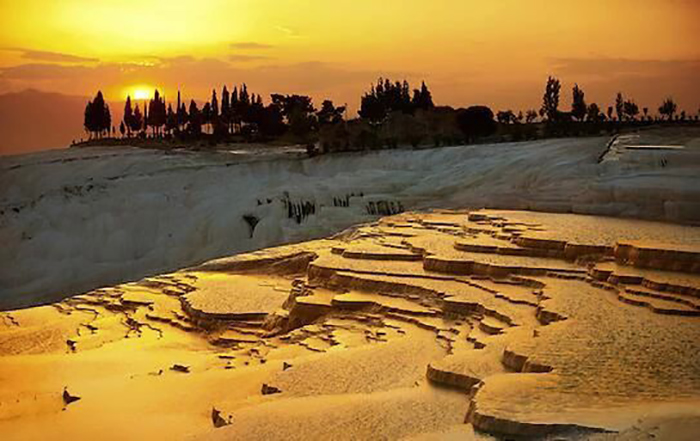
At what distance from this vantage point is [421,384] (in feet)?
23.1

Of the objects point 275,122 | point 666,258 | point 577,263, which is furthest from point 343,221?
point 275,122

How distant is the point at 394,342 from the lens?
27.8ft

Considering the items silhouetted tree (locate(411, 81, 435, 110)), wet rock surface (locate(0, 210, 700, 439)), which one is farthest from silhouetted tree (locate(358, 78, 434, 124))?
wet rock surface (locate(0, 210, 700, 439))

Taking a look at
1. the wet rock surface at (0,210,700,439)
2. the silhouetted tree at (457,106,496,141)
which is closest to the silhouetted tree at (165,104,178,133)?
the silhouetted tree at (457,106,496,141)

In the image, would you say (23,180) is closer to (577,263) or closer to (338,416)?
(577,263)

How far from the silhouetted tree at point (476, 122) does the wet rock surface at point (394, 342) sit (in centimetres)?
1940

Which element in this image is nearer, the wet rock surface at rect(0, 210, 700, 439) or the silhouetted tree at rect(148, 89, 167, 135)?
the wet rock surface at rect(0, 210, 700, 439)

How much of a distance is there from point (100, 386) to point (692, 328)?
5.73 metres

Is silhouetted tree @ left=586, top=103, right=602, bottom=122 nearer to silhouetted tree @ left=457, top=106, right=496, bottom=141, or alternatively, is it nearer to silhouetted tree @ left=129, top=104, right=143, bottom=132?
silhouetted tree @ left=457, top=106, right=496, bottom=141

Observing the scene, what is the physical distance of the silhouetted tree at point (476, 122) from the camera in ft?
112

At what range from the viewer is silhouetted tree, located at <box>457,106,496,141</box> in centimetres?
3412

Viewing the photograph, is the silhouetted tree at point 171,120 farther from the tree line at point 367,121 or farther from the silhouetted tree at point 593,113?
the silhouetted tree at point 593,113

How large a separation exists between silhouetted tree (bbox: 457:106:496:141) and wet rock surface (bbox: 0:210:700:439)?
1940 centimetres

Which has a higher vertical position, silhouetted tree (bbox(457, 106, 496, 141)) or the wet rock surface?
silhouetted tree (bbox(457, 106, 496, 141))
